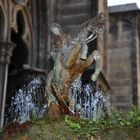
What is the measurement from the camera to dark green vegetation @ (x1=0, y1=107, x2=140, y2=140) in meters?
6.54

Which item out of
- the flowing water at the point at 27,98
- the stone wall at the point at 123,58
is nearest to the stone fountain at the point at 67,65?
the flowing water at the point at 27,98

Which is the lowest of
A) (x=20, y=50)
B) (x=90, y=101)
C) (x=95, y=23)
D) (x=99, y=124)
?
(x=99, y=124)

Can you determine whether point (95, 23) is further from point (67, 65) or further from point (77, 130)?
point (77, 130)

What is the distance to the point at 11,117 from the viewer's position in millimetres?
13430

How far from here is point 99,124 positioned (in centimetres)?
684

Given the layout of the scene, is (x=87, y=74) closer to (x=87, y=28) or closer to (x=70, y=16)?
(x=70, y=16)

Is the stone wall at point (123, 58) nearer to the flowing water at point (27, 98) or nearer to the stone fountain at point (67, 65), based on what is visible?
the flowing water at point (27, 98)

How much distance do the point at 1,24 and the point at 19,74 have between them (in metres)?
1.76

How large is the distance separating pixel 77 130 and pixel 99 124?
386 mm

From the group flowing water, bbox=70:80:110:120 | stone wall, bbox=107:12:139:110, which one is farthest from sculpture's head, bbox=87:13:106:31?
stone wall, bbox=107:12:139:110

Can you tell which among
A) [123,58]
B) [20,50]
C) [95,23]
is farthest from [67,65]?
[123,58]

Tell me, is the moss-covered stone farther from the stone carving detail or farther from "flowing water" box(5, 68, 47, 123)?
"flowing water" box(5, 68, 47, 123)

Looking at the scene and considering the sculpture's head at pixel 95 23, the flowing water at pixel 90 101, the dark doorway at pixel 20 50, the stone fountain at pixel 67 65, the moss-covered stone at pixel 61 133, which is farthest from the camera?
the dark doorway at pixel 20 50

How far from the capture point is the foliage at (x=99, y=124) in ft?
21.7
